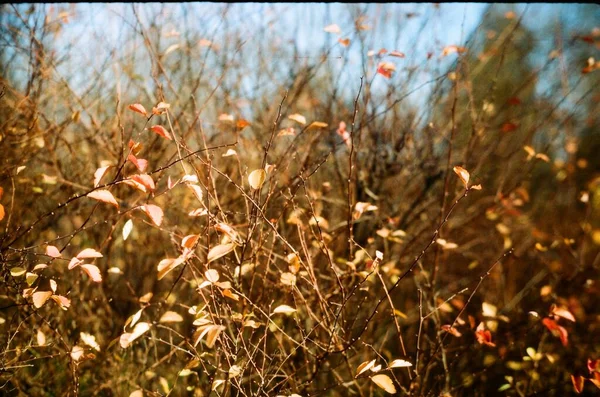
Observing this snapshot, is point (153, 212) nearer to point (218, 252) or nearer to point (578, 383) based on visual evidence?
point (218, 252)

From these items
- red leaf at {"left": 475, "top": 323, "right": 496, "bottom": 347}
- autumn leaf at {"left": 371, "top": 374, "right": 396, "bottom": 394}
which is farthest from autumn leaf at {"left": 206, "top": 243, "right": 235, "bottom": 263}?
red leaf at {"left": 475, "top": 323, "right": 496, "bottom": 347}

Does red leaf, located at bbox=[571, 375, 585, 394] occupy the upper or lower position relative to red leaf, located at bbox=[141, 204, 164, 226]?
lower

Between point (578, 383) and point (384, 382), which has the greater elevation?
point (384, 382)

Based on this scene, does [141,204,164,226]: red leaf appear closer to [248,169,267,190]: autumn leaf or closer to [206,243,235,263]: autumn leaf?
[206,243,235,263]: autumn leaf

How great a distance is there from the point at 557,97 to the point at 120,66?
4050mm

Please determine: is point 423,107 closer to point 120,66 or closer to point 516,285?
point 120,66

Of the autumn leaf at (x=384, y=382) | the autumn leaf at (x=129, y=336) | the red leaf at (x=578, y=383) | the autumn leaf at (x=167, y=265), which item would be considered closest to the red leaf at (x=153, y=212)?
the autumn leaf at (x=167, y=265)

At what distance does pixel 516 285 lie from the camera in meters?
5.46

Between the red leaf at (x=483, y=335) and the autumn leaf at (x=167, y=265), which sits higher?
the autumn leaf at (x=167, y=265)

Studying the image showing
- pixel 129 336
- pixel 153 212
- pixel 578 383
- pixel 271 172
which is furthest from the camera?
pixel 271 172

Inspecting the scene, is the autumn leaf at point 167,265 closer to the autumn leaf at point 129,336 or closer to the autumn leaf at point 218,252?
the autumn leaf at point 218,252

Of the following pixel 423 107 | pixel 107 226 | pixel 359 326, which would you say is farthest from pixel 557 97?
pixel 107 226

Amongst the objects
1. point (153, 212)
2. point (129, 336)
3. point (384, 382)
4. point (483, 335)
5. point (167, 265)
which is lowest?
point (483, 335)

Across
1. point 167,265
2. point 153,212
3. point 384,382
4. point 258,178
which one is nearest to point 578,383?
point 384,382
